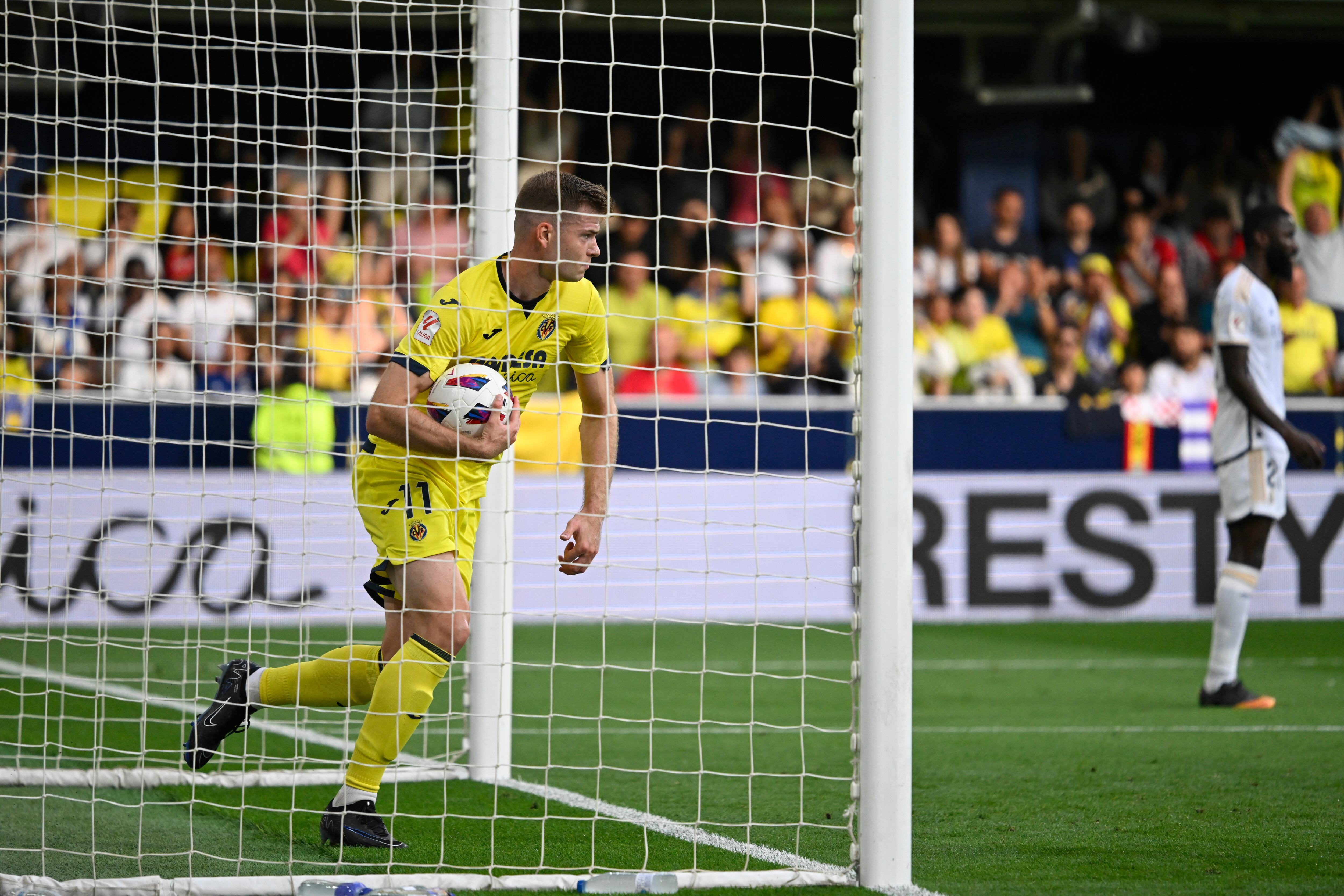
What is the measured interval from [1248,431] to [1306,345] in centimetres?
712

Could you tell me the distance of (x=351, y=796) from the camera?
4000mm

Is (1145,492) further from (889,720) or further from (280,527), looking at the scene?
(889,720)

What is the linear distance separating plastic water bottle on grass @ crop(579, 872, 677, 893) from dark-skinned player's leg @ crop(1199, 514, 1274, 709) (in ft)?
13.5

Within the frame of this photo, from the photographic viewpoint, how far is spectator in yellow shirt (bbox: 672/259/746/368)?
12.6m

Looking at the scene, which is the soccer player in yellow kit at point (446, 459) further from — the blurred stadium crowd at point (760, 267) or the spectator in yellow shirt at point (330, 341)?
the spectator in yellow shirt at point (330, 341)

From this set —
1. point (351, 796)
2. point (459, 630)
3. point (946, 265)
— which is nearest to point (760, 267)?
point (946, 265)

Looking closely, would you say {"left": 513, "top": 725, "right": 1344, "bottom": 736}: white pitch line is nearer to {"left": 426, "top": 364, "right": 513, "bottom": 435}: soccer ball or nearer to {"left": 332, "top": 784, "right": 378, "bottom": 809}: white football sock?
{"left": 332, "top": 784, "right": 378, "bottom": 809}: white football sock

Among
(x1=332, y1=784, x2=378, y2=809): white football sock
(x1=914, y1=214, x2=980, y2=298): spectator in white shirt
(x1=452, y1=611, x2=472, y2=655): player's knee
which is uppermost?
(x1=914, y1=214, x2=980, y2=298): spectator in white shirt

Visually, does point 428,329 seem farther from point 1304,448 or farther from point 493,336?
point 1304,448

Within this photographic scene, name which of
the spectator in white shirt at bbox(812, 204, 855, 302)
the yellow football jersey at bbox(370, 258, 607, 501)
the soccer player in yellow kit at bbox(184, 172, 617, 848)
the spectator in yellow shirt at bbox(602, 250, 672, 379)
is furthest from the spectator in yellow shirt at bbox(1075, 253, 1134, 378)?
the soccer player in yellow kit at bbox(184, 172, 617, 848)

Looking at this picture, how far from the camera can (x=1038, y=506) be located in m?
11.1

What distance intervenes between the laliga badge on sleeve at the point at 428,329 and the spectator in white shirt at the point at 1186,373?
10.2 metres

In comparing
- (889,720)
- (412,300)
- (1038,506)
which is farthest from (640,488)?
(889,720)

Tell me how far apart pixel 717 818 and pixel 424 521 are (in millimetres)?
1353
